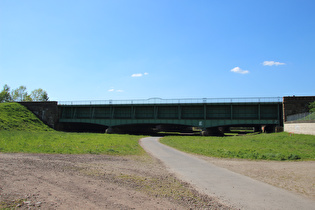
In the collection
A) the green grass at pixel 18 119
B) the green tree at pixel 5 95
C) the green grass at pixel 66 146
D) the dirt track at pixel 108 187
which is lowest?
the green grass at pixel 66 146

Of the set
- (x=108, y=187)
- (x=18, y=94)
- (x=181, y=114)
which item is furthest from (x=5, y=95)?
(x=108, y=187)

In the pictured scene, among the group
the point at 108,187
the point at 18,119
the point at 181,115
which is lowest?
the point at 108,187

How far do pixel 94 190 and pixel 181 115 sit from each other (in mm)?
43694

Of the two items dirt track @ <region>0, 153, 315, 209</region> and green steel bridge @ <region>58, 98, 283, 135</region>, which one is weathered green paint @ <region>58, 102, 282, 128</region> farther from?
dirt track @ <region>0, 153, 315, 209</region>

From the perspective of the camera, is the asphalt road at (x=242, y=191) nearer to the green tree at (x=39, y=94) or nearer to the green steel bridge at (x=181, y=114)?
the green steel bridge at (x=181, y=114)

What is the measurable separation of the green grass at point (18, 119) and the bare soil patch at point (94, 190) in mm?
42540

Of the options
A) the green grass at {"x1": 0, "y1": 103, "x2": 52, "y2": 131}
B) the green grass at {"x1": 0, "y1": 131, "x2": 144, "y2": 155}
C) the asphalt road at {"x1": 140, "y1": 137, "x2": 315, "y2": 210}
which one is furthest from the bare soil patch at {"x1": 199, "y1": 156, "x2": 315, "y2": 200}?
the green grass at {"x1": 0, "y1": 103, "x2": 52, "y2": 131}

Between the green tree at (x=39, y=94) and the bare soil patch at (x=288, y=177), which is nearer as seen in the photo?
the bare soil patch at (x=288, y=177)

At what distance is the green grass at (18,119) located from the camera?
46409 millimetres

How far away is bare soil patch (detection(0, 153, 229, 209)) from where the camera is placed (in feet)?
19.2

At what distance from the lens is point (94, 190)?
702 centimetres

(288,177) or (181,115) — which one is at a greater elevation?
(181,115)

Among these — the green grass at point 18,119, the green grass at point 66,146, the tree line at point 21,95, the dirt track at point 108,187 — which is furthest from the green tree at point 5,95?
the dirt track at point 108,187

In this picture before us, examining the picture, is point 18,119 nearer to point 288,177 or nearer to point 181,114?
point 181,114
